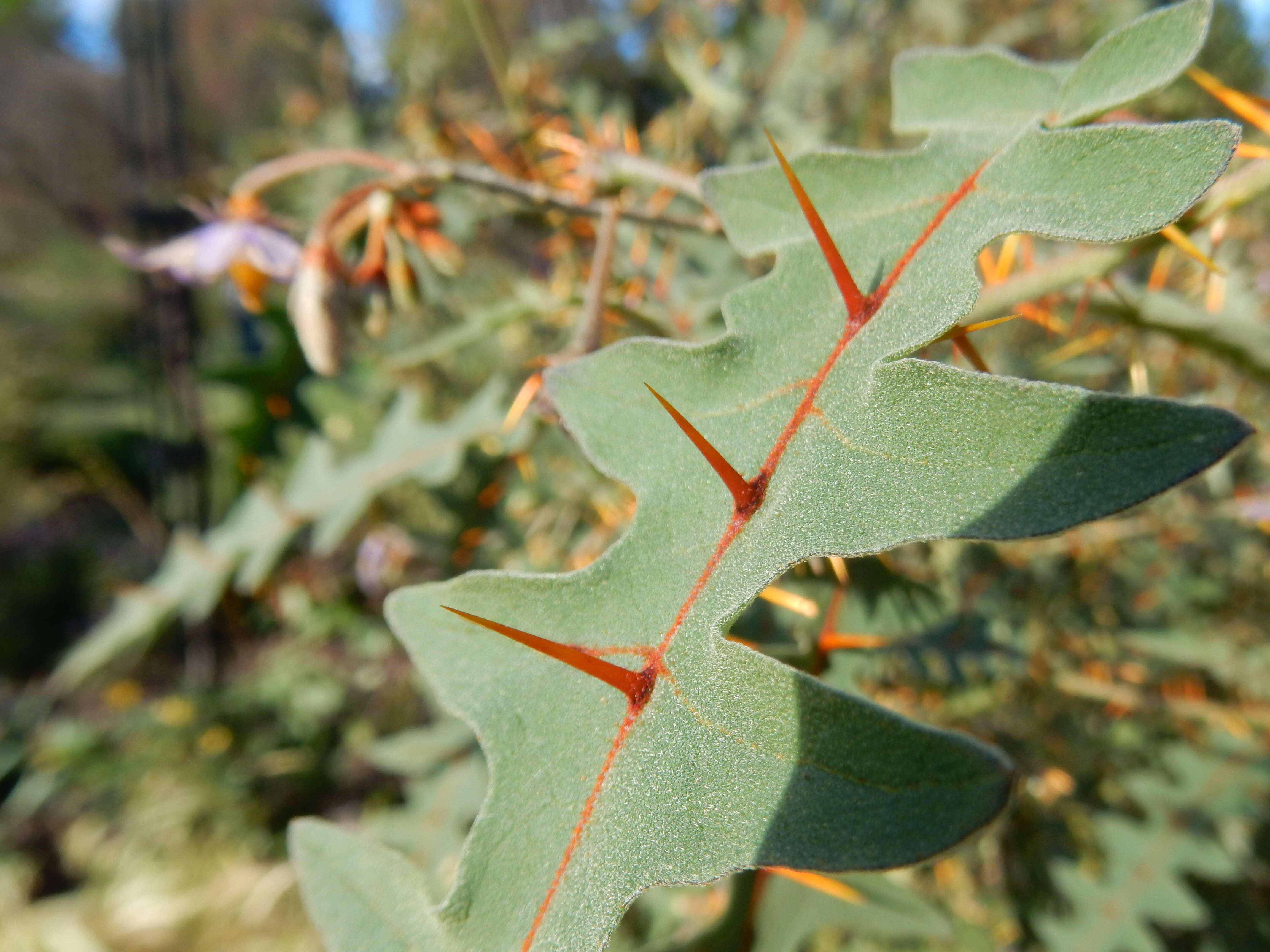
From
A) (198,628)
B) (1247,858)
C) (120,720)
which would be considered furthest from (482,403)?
(120,720)

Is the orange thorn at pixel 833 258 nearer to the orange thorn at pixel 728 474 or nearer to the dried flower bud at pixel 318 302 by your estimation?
the orange thorn at pixel 728 474

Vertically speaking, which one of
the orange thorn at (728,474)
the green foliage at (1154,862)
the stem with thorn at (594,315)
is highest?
the stem with thorn at (594,315)

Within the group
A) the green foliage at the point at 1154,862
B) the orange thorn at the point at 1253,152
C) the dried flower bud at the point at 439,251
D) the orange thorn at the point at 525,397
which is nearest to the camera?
the orange thorn at the point at 1253,152

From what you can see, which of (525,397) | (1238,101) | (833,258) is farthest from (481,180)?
(1238,101)

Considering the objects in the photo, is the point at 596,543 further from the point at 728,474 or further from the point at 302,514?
the point at 728,474

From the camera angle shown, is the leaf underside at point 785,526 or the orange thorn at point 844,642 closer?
the leaf underside at point 785,526

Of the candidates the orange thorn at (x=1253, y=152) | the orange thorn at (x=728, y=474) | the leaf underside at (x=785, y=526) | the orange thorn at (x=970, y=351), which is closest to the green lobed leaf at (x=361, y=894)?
the leaf underside at (x=785, y=526)

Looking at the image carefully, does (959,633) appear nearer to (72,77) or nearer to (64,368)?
(64,368)

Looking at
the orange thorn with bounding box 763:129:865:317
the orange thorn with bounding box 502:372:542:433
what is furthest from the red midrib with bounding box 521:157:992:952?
the orange thorn with bounding box 502:372:542:433
